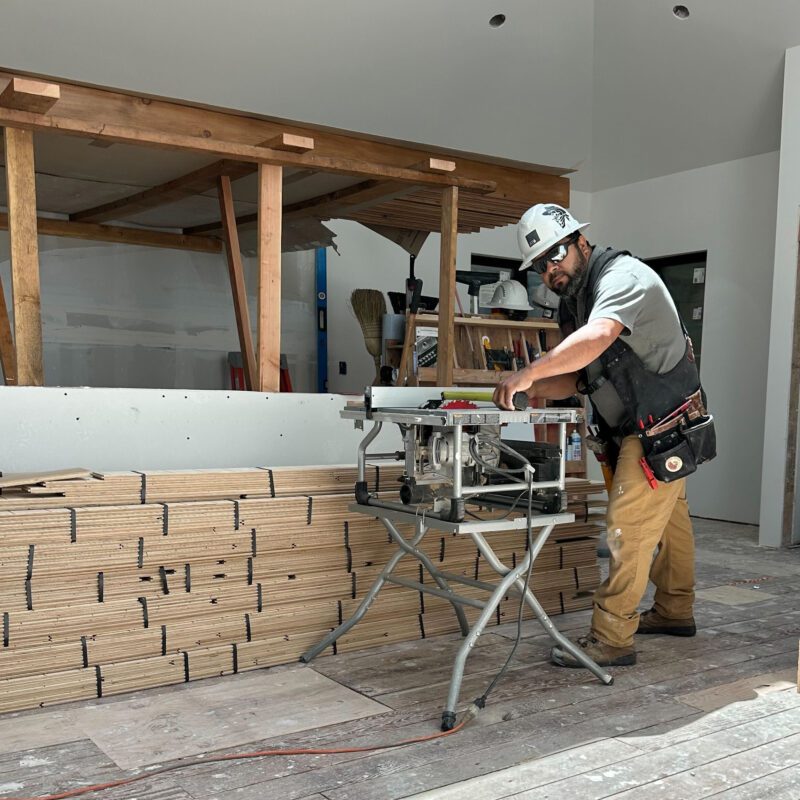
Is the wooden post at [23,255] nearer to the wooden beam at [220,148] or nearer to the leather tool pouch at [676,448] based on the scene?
the wooden beam at [220,148]

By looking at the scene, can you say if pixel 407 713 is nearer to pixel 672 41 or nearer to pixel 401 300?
pixel 401 300

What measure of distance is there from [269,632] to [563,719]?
4.00 feet

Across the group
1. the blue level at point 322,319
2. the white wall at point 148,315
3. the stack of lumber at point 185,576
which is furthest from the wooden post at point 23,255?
the blue level at point 322,319

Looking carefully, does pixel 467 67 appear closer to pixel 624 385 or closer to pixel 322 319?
pixel 322 319

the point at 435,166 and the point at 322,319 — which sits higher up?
the point at 435,166

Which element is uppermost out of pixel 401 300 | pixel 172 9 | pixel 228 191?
pixel 172 9

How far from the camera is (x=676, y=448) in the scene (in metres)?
3.47

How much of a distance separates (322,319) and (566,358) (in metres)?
5.24

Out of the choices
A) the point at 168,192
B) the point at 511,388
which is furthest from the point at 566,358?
the point at 168,192

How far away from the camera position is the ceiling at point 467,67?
4.86m

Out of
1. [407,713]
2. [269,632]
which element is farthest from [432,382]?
[407,713]

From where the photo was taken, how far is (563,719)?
3014 mm

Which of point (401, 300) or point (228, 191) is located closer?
point (228, 191)

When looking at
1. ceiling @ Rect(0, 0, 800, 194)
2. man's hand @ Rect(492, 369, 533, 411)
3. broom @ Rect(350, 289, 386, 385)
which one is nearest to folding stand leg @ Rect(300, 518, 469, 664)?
man's hand @ Rect(492, 369, 533, 411)
